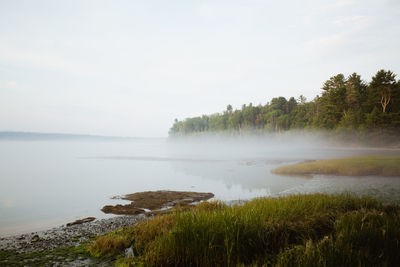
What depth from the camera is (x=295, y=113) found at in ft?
438

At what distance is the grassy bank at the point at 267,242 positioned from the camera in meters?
4.84

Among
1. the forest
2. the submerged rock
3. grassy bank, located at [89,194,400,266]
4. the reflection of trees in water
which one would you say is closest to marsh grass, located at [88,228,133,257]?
grassy bank, located at [89,194,400,266]

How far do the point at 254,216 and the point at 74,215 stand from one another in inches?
581

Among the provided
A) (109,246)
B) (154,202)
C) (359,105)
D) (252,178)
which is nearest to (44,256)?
(109,246)

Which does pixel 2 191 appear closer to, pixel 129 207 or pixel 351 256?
pixel 129 207

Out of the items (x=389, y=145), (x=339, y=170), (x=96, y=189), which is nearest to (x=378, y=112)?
(x=389, y=145)

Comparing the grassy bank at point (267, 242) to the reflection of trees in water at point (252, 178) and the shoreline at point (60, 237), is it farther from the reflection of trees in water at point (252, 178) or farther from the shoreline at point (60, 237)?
the reflection of trees in water at point (252, 178)

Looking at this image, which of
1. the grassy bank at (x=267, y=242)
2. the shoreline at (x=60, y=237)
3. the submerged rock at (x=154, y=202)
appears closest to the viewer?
the grassy bank at (x=267, y=242)

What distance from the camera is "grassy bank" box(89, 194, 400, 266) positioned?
4.84 metres

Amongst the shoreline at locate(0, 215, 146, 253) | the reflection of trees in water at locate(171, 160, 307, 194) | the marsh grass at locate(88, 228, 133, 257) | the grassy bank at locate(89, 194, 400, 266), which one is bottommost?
the reflection of trees in water at locate(171, 160, 307, 194)

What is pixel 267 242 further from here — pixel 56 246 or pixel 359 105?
pixel 359 105

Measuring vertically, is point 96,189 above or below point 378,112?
below

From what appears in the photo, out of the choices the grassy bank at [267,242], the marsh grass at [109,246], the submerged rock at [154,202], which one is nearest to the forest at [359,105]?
the submerged rock at [154,202]

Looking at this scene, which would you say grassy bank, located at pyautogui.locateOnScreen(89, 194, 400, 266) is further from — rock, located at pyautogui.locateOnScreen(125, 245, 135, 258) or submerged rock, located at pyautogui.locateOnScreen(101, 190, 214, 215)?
submerged rock, located at pyautogui.locateOnScreen(101, 190, 214, 215)
